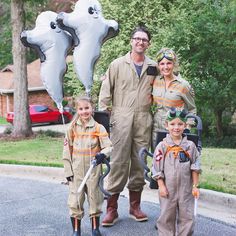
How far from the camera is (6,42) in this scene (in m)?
33.2

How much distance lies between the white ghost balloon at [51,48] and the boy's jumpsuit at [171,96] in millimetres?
1090

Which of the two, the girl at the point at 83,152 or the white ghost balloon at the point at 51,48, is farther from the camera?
the white ghost balloon at the point at 51,48

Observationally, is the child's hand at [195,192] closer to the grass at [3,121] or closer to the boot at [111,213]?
the boot at [111,213]

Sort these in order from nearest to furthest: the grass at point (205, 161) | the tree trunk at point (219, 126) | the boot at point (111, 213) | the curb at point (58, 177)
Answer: the boot at point (111, 213) → the curb at point (58, 177) → the grass at point (205, 161) → the tree trunk at point (219, 126)

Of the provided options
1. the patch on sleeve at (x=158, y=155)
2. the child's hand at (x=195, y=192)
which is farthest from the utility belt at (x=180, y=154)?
the child's hand at (x=195, y=192)

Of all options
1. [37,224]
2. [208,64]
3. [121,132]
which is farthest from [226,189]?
[208,64]

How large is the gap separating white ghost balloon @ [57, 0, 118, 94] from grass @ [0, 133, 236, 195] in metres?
2.33

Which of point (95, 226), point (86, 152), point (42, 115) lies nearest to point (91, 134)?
point (86, 152)

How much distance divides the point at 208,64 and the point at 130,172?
475 inches

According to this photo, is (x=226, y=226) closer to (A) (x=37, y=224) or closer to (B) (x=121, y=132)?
(B) (x=121, y=132)

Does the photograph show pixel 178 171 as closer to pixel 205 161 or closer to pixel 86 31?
pixel 86 31

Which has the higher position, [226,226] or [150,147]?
[150,147]

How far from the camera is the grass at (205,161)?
21.4 feet

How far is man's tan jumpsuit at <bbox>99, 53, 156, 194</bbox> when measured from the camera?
4.91m
